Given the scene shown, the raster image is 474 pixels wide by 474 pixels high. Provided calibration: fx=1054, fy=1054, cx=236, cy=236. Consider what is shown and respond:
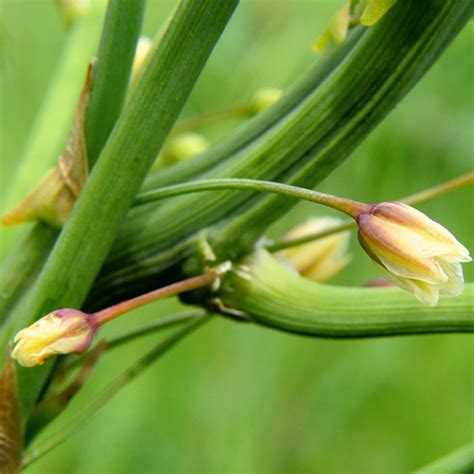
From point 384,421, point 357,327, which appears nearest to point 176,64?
point 357,327

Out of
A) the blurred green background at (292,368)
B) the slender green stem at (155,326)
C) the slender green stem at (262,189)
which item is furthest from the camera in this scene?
the blurred green background at (292,368)

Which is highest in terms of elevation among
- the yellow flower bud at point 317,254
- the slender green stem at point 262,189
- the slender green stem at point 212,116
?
the slender green stem at point 212,116

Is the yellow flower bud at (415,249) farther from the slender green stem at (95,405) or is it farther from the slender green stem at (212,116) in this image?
the slender green stem at (212,116)

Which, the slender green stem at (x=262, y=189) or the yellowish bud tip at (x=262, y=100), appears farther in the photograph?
the yellowish bud tip at (x=262, y=100)

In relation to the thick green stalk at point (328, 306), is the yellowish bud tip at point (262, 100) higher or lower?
higher

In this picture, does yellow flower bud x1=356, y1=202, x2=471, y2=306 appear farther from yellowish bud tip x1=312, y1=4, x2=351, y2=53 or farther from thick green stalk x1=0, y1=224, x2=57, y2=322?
thick green stalk x1=0, y1=224, x2=57, y2=322

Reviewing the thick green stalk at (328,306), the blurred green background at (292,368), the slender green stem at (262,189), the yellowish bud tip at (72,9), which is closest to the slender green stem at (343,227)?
the thick green stalk at (328,306)

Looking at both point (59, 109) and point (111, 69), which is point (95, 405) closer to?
point (111, 69)

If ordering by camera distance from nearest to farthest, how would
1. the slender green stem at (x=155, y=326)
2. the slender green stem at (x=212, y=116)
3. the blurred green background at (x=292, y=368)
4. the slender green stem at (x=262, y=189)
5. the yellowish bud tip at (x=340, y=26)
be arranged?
the slender green stem at (x=262, y=189)
the yellowish bud tip at (x=340, y=26)
the slender green stem at (x=155, y=326)
the slender green stem at (x=212, y=116)
the blurred green background at (x=292, y=368)
